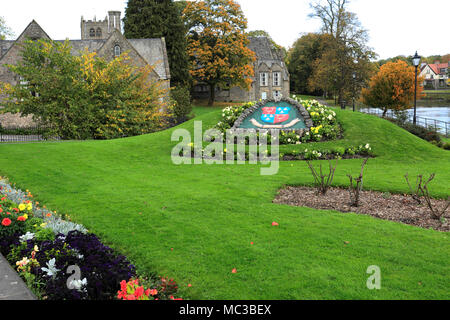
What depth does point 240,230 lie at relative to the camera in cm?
742

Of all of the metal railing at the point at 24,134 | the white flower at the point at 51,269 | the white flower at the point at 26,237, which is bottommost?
the white flower at the point at 51,269

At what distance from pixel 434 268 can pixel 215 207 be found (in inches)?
178

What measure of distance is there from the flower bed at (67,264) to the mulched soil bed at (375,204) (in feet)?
15.8

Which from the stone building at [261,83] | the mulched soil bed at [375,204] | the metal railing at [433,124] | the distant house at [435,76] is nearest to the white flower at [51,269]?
the mulched soil bed at [375,204]

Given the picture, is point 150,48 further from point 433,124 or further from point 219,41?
→ point 433,124

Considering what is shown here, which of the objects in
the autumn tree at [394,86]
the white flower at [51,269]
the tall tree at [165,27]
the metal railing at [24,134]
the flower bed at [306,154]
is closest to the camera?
the white flower at [51,269]

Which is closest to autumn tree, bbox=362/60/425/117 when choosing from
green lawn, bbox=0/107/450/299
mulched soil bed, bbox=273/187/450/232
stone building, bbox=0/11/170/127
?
stone building, bbox=0/11/170/127

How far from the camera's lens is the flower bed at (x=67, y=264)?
16.1 feet

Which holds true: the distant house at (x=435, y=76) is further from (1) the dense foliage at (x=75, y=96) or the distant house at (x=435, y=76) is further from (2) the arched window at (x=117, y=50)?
(1) the dense foliage at (x=75, y=96)

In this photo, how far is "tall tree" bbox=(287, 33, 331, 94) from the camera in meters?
75.1

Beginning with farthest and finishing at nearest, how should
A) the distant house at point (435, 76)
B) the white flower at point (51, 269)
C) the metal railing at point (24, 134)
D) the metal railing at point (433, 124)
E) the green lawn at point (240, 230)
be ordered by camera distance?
1. the distant house at point (435, 76)
2. the metal railing at point (433, 124)
3. the metal railing at point (24, 134)
4. the green lawn at point (240, 230)
5. the white flower at point (51, 269)

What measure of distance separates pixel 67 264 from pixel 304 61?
76055mm

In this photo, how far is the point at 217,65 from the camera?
5141cm
